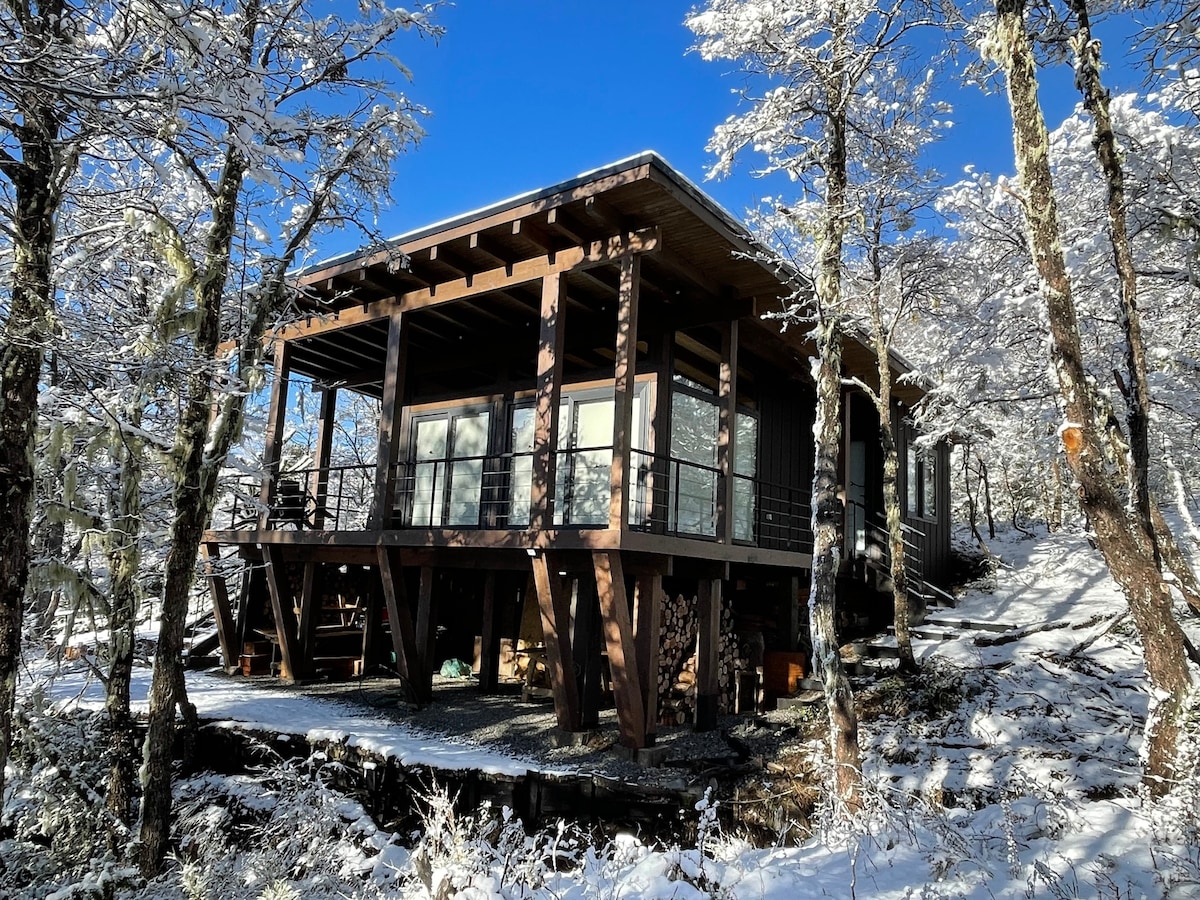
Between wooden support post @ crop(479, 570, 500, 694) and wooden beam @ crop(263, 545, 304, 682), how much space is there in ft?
9.75

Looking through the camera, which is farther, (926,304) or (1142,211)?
(926,304)

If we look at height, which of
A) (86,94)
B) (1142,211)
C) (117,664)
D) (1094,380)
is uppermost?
(1142,211)

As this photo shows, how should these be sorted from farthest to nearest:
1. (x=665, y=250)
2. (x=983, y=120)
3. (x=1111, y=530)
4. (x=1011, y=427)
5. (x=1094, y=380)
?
(x=1011, y=427) < (x=1094, y=380) < (x=983, y=120) < (x=665, y=250) < (x=1111, y=530)

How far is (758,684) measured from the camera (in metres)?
11.0

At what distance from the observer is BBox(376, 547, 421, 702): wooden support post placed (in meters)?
9.95

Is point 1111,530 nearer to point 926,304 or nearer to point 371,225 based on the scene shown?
point 371,225

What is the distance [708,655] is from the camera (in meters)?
9.55

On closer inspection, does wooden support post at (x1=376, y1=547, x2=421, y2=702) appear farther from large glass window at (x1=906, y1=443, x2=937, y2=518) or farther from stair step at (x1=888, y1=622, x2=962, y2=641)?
large glass window at (x1=906, y1=443, x2=937, y2=518)

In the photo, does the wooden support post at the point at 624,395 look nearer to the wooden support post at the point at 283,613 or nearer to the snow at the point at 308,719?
the snow at the point at 308,719

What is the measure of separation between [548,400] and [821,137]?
3.93m

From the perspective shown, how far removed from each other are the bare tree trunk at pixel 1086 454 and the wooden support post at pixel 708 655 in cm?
482

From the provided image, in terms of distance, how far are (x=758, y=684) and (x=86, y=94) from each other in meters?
10.1

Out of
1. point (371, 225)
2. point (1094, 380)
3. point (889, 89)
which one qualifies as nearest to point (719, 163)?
point (889, 89)

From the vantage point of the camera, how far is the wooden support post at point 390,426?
1016cm
